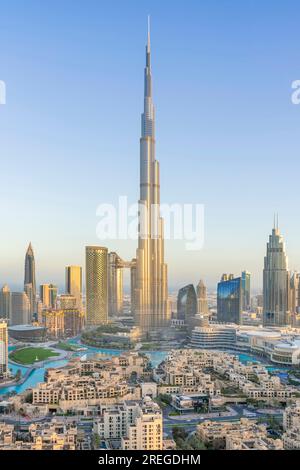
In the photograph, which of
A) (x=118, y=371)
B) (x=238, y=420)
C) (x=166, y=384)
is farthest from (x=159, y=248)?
(x=238, y=420)

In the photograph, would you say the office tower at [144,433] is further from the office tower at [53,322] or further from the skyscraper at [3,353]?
the office tower at [53,322]

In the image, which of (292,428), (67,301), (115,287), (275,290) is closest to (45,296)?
(67,301)

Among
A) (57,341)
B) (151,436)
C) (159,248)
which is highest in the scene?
(159,248)

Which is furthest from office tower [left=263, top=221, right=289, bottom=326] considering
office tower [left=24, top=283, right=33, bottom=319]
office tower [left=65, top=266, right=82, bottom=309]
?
office tower [left=24, top=283, right=33, bottom=319]

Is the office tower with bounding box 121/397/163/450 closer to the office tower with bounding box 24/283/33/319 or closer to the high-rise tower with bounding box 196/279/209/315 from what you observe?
the office tower with bounding box 24/283/33/319

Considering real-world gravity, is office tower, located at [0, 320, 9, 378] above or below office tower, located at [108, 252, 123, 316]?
below

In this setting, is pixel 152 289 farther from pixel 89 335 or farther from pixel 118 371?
pixel 118 371
